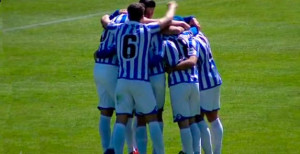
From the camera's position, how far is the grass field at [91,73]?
1450 centimetres

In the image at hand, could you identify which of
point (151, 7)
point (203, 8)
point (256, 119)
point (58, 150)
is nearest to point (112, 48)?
point (151, 7)

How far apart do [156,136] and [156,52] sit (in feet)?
3.55

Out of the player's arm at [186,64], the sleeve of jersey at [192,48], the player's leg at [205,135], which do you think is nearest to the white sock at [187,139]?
the player's leg at [205,135]

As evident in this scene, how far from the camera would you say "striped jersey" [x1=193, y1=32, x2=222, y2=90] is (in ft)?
40.4

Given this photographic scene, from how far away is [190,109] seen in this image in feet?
39.8

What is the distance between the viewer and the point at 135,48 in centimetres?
1160

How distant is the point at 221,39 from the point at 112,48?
9.00m

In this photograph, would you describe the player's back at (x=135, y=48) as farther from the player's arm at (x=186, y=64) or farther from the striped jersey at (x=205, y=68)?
the striped jersey at (x=205, y=68)

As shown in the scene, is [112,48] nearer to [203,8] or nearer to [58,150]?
[58,150]

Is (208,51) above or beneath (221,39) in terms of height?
above

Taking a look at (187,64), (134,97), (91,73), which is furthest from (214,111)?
(91,73)

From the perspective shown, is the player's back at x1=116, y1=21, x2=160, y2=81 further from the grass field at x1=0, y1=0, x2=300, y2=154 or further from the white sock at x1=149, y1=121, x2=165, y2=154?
the grass field at x1=0, y1=0, x2=300, y2=154

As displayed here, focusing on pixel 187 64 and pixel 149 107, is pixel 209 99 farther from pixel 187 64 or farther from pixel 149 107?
pixel 149 107

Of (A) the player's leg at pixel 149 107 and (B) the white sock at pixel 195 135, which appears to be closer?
(A) the player's leg at pixel 149 107
